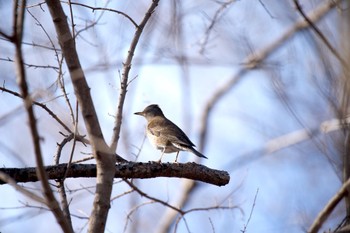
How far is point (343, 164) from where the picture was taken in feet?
10.6

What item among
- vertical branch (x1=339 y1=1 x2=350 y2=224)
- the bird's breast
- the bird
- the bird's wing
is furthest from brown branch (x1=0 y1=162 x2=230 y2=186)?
the bird's breast

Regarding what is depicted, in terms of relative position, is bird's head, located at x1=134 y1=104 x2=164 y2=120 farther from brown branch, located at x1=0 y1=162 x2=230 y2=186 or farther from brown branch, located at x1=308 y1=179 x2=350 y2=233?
brown branch, located at x1=308 y1=179 x2=350 y2=233

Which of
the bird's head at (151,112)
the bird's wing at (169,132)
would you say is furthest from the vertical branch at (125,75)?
the bird's head at (151,112)

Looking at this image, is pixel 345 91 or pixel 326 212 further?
pixel 345 91

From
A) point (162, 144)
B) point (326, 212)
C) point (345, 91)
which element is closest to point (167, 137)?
point (162, 144)

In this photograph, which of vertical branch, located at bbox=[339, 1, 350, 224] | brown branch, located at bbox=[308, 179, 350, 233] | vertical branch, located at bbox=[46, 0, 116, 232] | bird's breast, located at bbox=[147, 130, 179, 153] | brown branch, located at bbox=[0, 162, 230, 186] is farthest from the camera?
bird's breast, located at bbox=[147, 130, 179, 153]

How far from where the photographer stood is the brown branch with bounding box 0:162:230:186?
4148mm

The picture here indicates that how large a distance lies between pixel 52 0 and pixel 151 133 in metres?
4.57

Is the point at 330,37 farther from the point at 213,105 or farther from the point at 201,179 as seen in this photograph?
the point at 213,105

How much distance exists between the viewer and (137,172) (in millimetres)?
4555

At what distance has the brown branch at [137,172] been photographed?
13.6ft

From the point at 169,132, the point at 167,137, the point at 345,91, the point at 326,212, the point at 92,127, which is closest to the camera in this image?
the point at 326,212

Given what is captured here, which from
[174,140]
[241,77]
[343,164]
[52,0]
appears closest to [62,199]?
[52,0]

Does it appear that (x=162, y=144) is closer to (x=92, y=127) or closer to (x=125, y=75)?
(x=125, y=75)
